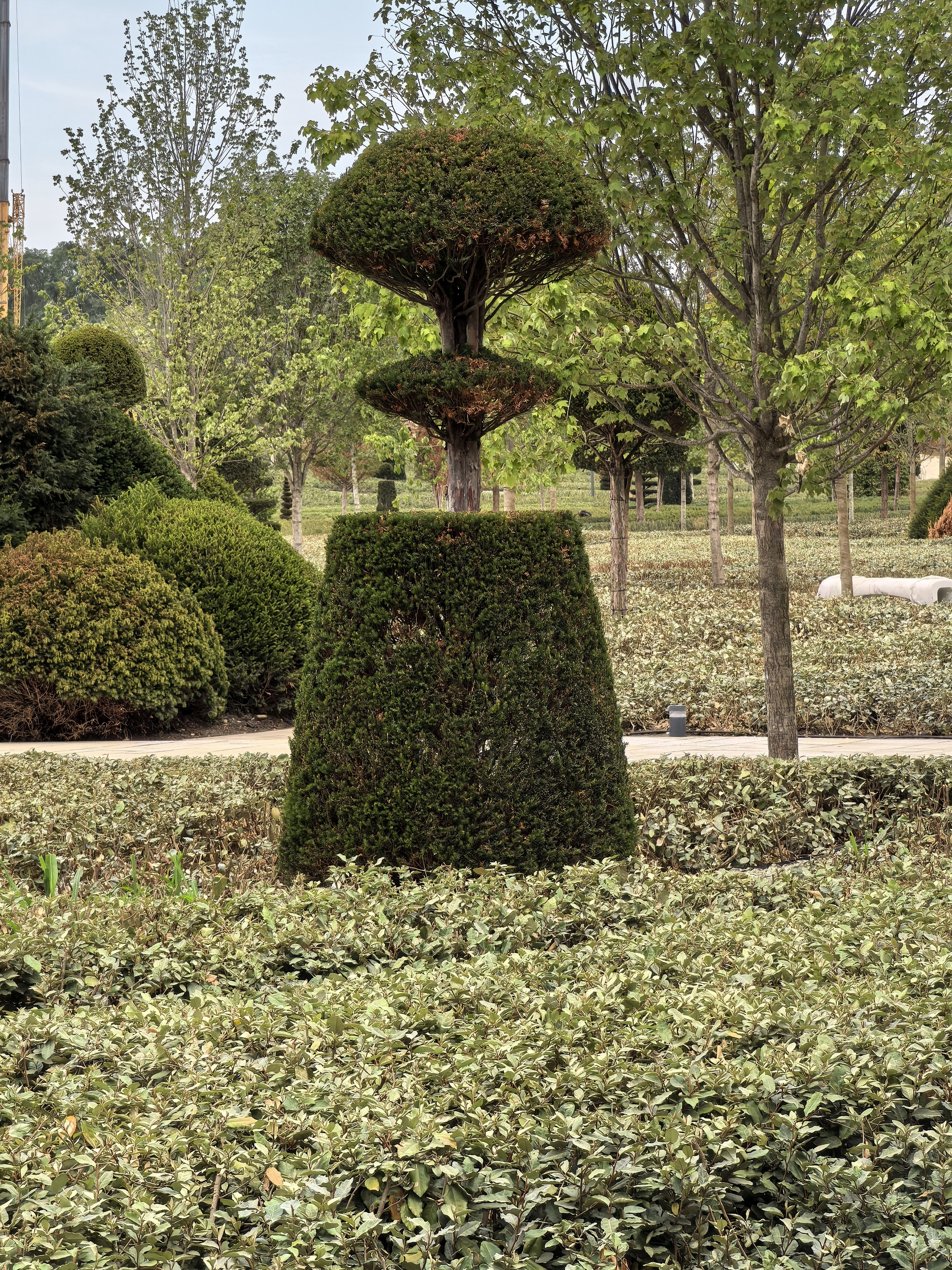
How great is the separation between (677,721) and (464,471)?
4.88 metres

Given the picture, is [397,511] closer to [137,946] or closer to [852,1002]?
[137,946]

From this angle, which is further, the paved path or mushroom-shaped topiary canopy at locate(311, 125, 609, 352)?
the paved path

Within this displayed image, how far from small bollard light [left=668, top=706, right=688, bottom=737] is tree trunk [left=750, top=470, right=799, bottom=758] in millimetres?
2502

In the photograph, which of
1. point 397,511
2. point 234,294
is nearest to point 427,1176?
point 397,511

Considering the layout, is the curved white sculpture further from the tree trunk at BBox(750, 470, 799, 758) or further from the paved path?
the tree trunk at BBox(750, 470, 799, 758)

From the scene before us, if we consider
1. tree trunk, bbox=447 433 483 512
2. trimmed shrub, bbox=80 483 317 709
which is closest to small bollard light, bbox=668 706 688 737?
trimmed shrub, bbox=80 483 317 709

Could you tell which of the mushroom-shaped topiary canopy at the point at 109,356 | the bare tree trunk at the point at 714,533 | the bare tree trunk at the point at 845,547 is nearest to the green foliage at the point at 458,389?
the mushroom-shaped topiary canopy at the point at 109,356

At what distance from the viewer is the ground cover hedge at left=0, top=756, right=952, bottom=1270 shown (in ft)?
6.93

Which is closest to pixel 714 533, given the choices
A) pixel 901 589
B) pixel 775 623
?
pixel 901 589

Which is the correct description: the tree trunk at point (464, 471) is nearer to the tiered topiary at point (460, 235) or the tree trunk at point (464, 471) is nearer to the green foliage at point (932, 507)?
the tiered topiary at point (460, 235)

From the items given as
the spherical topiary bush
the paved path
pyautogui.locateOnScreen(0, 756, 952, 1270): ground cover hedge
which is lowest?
the paved path

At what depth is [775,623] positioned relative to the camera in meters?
7.05

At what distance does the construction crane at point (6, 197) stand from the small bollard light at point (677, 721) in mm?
9567

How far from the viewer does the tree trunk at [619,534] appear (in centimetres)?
1753
